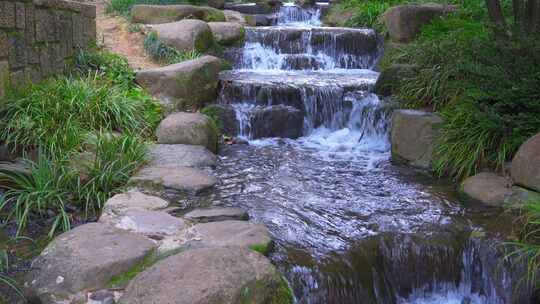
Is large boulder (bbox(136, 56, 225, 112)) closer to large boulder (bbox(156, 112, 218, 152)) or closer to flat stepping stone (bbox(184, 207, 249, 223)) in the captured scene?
large boulder (bbox(156, 112, 218, 152))

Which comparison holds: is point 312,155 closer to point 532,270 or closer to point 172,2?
point 532,270

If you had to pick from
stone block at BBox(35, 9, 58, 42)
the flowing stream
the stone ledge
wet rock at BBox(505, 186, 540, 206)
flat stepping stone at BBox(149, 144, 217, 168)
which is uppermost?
the stone ledge

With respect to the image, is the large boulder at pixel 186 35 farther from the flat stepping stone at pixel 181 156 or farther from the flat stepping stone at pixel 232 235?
the flat stepping stone at pixel 232 235

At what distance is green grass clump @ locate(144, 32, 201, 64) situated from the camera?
8.22m

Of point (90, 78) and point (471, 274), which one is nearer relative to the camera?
point (471, 274)

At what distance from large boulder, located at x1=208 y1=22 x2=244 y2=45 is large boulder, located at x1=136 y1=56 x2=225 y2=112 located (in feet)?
7.58

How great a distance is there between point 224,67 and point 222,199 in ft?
15.5

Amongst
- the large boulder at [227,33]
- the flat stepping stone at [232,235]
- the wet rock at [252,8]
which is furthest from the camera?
the wet rock at [252,8]

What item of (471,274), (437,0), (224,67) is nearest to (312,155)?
(471,274)

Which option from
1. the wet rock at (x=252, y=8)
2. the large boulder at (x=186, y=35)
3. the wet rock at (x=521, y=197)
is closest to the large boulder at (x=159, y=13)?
the large boulder at (x=186, y=35)

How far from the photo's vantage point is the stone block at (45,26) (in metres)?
5.41

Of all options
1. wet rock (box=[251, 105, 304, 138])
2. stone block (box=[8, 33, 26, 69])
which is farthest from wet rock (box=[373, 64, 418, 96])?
stone block (box=[8, 33, 26, 69])

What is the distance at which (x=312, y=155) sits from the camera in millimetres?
6047

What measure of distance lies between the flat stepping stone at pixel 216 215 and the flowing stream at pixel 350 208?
18cm
